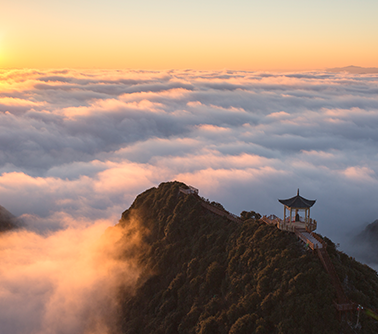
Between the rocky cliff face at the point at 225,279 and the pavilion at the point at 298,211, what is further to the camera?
the pavilion at the point at 298,211

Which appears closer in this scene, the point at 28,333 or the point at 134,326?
the point at 134,326

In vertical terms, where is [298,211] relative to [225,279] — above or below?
above

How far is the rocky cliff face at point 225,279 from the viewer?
37088 mm

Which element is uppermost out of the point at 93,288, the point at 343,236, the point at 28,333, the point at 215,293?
the point at 215,293

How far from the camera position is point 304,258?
132 feet

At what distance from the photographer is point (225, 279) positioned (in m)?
47.9

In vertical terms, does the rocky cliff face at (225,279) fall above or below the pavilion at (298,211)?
below

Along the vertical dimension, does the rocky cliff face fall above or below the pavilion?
below

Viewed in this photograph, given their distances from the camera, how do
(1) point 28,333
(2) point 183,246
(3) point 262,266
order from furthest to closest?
(1) point 28,333 → (2) point 183,246 → (3) point 262,266

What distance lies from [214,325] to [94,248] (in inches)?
1955

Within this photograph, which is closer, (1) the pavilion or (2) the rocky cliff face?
(2) the rocky cliff face

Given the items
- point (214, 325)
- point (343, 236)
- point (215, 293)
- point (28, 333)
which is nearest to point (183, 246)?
point (215, 293)

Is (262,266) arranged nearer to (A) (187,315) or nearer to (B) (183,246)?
(A) (187,315)

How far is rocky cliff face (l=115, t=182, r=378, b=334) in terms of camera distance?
37.1 m
